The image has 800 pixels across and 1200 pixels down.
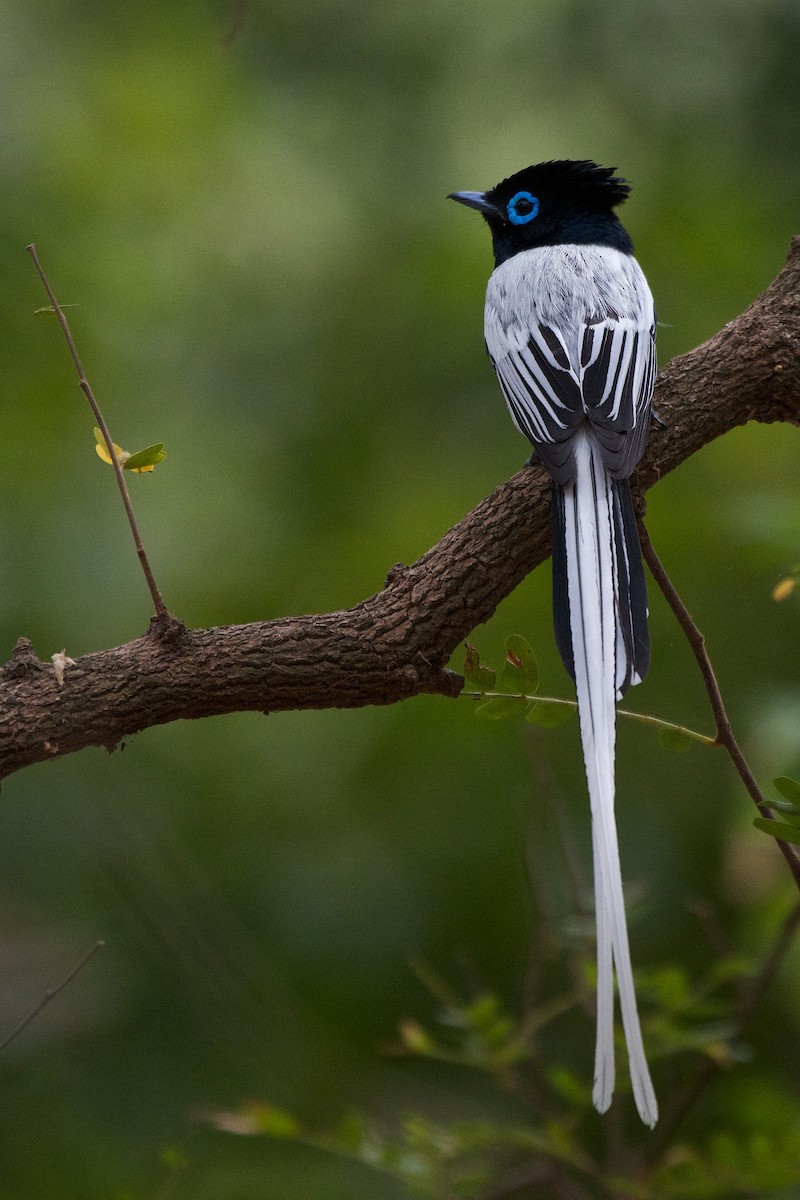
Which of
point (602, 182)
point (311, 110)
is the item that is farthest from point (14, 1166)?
point (311, 110)

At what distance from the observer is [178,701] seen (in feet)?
6.87

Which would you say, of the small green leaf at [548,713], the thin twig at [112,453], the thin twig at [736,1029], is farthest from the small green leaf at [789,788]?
the thin twig at [736,1029]

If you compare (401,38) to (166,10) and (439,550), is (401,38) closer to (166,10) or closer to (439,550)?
(166,10)

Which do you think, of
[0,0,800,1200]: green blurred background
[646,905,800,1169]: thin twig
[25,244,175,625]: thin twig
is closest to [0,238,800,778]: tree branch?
[25,244,175,625]: thin twig

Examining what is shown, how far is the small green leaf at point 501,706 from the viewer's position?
2082mm

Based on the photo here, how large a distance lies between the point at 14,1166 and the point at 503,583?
9.42ft

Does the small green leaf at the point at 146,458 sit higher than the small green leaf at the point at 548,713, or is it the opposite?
the small green leaf at the point at 146,458

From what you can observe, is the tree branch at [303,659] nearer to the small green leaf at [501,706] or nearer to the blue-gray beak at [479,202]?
the small green leaf at [501,706]

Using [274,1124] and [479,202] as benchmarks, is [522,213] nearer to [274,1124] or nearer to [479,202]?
[479,202]

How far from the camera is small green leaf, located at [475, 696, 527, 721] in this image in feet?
6.83

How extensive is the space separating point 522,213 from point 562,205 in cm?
10

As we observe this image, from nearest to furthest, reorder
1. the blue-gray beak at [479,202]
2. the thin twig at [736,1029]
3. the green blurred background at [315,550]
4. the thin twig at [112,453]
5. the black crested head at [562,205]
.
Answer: the thin twig at [112,453]
the thin twig at [736,1029]
the black crested head at [562,205]
the blue-gray beak at [479,202]
the green blurred background at [315,550]

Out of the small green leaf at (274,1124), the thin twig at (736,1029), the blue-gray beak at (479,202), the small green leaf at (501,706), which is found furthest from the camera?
the blue-gray beak at (479,202)

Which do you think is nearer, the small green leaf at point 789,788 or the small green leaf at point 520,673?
the small green leaf at point 789,788
